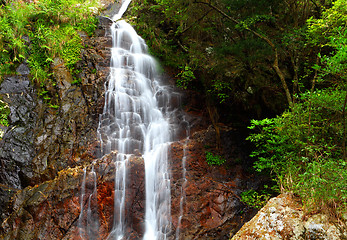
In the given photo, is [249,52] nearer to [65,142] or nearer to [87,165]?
[87,165]

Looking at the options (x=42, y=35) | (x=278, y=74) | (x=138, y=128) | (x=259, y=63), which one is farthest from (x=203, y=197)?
(x=42, y=35)

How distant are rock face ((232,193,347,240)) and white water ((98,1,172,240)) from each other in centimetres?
414

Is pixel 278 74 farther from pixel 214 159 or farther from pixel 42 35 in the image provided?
pixel 42 35

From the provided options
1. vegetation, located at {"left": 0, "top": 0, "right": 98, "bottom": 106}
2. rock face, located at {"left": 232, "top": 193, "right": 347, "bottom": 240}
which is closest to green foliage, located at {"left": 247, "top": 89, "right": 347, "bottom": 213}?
rock face, located at {"left": 232, "top": 193, "right": 347, "bottom": 240}

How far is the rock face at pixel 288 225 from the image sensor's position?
2.97 m

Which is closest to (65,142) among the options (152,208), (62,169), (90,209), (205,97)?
(62,169)

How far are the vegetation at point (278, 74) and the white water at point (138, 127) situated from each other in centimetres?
160

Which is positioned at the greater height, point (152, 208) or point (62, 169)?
point (62, 169)

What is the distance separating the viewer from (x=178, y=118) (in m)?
9.48

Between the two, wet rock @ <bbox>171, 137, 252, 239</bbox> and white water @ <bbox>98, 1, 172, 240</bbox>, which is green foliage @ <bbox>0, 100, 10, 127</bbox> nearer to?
white water @ <bbox>98, 1, 172, 240</bbox>

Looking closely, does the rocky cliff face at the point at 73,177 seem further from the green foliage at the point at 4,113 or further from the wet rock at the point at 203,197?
the green foliage at the point at 4,113

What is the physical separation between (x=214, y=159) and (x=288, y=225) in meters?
5.13

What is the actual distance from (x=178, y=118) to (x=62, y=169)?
497cm

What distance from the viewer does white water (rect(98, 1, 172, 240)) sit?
704 centimetres
